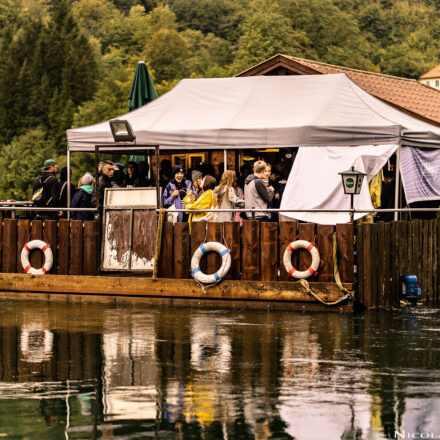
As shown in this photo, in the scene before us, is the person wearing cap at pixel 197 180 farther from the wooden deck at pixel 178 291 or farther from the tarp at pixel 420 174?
the tarp at pixel 420 174

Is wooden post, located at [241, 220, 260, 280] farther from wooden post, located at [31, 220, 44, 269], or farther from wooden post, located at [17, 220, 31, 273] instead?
wooden post, located at [17, 220, 31, 273]

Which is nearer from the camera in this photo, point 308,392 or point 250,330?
point 308,392

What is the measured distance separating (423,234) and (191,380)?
7.67 meters

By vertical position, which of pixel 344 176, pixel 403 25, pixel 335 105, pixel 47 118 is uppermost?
pixel 403 25

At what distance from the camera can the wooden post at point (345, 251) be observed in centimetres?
1377

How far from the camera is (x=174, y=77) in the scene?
130625mm

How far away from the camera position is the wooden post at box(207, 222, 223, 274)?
47.4 ft

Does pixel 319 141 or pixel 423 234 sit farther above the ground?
pixel 319 141

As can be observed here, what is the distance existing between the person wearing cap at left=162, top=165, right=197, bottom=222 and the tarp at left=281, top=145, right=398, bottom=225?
1.70m

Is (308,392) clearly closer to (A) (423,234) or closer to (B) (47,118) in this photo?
(A) (423,234)

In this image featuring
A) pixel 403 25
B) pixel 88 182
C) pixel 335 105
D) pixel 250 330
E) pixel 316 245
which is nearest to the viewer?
pixel 250 330

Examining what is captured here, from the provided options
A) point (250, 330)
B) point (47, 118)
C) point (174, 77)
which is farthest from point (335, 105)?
point (174, 77)

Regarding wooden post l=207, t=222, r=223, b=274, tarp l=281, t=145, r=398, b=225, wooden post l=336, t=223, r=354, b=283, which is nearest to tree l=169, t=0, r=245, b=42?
tarp l=281, t=145, r=398, b=225

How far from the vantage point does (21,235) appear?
1584 cm
